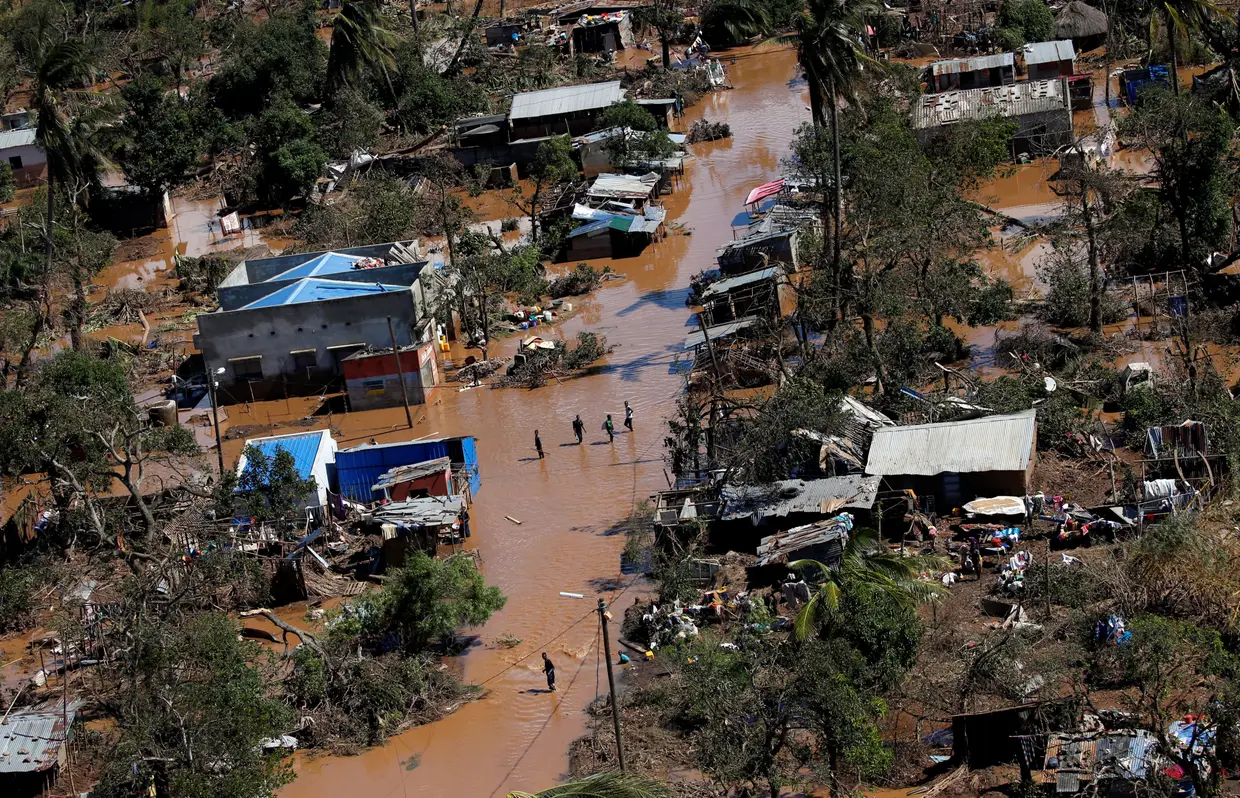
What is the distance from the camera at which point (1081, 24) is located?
167 ft

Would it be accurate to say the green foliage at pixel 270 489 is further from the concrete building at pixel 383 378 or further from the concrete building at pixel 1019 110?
the concrete building at pixel 1019 110

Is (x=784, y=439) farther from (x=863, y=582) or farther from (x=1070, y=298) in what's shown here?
(x=1070, y=298)

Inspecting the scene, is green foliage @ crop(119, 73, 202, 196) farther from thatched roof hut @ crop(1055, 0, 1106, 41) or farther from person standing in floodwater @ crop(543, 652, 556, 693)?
person standing in floodwater @ crop(543, 652, 556, 693)

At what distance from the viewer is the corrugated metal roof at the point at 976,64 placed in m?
46.7

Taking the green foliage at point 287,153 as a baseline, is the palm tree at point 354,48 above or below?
above

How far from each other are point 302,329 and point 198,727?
16.5m

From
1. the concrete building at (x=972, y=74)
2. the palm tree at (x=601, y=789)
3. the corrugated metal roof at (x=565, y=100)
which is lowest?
the palm tree at (x=601, y=789)

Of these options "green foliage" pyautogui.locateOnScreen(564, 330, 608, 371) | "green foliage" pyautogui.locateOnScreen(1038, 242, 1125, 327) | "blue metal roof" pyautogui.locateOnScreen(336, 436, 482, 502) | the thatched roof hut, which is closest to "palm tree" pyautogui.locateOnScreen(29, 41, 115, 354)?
"blue metal roof" pyautogui.locateOnScreen(336, 436, 482, 502)

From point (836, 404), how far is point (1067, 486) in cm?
408

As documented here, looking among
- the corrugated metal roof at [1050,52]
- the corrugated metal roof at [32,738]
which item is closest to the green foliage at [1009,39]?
the corrugated metal roof at [1050,52]

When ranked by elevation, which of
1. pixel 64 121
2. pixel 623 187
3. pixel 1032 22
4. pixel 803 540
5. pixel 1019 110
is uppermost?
pixel 64 121

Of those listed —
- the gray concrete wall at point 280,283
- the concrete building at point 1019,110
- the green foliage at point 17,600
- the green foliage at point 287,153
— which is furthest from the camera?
the green foliage at point 287,153

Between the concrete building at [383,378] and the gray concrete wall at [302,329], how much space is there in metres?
0.70

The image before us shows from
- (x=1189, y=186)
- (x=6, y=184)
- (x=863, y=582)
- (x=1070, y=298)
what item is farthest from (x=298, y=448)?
(x=6, y=184)
